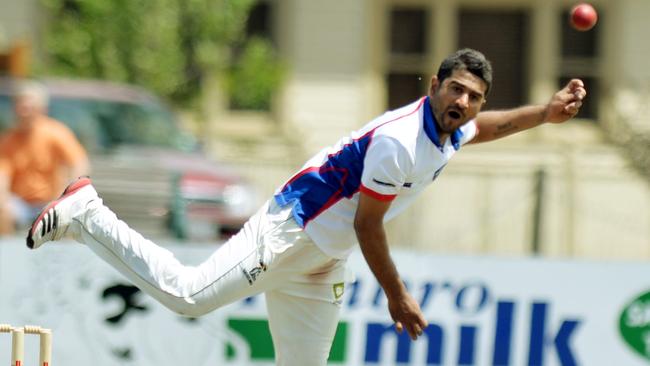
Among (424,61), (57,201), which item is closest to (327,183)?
(57,201)

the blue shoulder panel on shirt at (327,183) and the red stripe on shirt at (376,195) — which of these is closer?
the red stripe on shirt at (376,195)

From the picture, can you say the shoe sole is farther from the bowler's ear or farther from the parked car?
the parked car

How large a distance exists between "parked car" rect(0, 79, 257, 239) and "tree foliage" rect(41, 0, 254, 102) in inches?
69.8

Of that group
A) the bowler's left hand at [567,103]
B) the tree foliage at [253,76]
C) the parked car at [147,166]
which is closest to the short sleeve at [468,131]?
the bowler's left hand at [567,103]

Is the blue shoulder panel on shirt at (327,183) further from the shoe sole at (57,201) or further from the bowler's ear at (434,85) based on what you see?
the shoe sole at (57,201)

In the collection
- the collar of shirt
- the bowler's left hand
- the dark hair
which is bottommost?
the collar of shirt

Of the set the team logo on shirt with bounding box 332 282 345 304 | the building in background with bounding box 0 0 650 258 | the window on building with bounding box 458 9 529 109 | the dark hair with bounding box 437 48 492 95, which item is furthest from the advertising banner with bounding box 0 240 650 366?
the window on building with bounding box 458 9 529 109

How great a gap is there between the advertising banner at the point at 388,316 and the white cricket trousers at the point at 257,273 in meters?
2.64

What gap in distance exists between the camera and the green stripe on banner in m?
10.2

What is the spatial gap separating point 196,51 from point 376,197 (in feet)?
35.7

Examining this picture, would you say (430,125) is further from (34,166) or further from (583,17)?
(34,166)

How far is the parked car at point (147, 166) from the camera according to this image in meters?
12.6

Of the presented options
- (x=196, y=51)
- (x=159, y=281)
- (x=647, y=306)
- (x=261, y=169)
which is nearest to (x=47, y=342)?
(x=159, y=281)

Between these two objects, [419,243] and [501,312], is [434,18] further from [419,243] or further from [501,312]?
[501,312]
